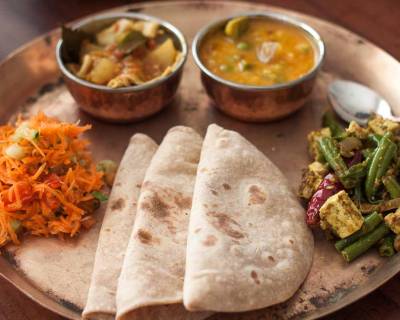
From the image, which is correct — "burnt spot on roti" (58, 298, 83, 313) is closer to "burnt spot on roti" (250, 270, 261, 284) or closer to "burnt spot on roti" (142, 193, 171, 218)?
"burnt spot on roti" (142, 193, 171, 218)

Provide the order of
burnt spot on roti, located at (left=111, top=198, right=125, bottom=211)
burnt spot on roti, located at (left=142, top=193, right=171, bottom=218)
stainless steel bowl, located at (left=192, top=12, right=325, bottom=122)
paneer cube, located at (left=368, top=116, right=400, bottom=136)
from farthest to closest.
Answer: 1. stainless steel bowl, located at (left=192, top=12, right=325, bottom=122)
2. paneer cube, located at (left=368, top=116, right=400, bottom=136)
3. burnt spot on roti, located at (left=111, top=198, right=125, bottom=211)
4. burnt spot on roti, located at (left=142, top=193, right=171, bottom=218)

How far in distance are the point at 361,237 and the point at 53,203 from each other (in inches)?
76.1

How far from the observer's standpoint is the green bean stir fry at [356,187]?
331 centimetres

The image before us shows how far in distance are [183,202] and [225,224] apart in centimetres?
38

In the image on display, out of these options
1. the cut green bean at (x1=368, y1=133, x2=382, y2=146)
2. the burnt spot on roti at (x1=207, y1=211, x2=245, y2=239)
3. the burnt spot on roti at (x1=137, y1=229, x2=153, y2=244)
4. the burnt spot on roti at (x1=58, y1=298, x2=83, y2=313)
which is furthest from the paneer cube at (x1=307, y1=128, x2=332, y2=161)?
the burnt spot on roti at (x1=58, y1=298, x2=83, y2=313)

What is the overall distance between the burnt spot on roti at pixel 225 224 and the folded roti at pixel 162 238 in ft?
0.69

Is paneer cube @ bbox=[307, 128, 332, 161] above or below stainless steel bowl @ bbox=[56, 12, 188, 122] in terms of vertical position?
below

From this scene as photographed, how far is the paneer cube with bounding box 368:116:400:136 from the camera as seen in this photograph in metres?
3.78

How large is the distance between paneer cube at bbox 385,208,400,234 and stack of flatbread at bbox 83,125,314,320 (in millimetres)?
479

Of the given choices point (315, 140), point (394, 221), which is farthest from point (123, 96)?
point (394, 221)

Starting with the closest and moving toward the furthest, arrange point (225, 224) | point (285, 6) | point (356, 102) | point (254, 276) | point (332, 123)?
point (254, 276) → point (225, 224) → point (332, 123) → point (356, 102) → point (285, 6)

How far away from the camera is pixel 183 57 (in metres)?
4.48

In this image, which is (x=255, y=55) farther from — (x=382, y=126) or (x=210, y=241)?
(x=210, y=241)

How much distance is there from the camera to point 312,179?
12.0 ft
